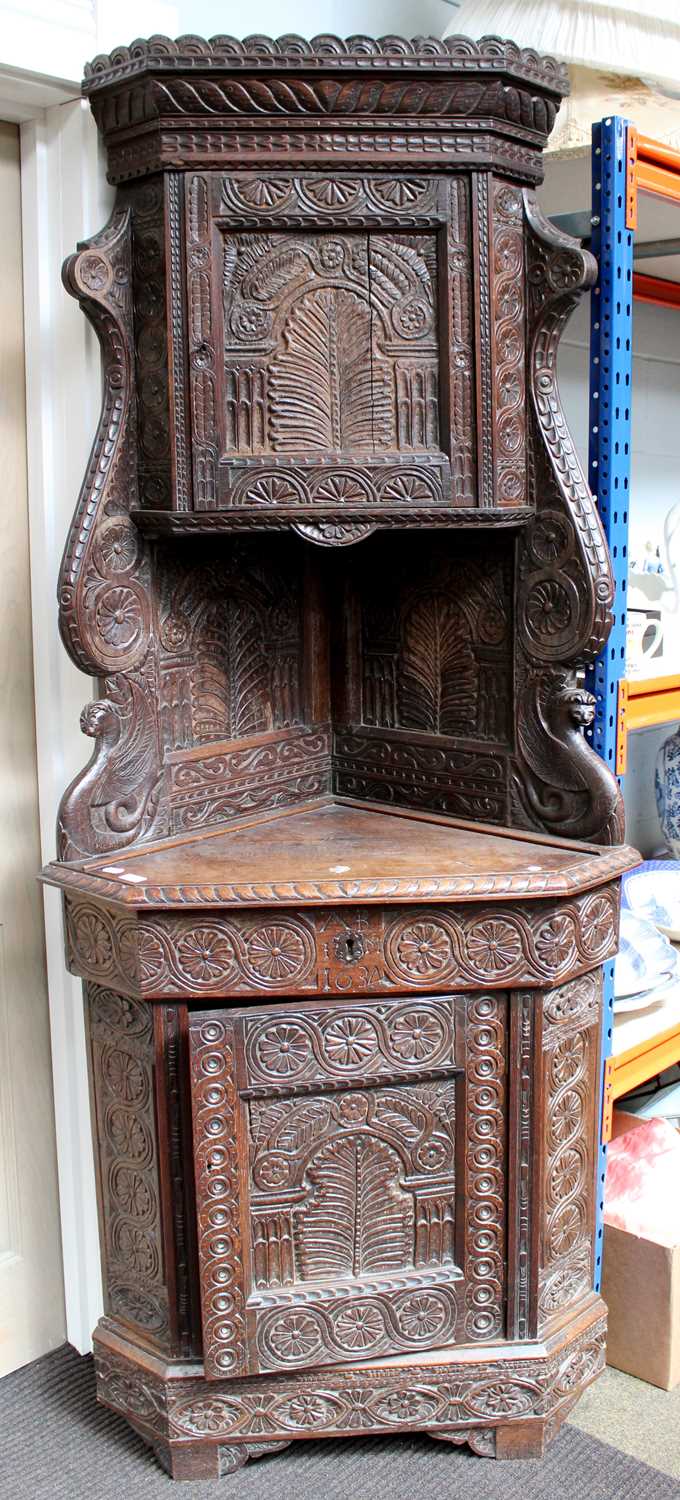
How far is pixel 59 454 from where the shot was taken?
7.04ft

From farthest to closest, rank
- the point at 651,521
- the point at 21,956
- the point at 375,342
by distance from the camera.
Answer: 1. the point at 651,521
2. the point at 21,956
3. the point at 375,342

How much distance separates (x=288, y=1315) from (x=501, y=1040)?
51 centimetres

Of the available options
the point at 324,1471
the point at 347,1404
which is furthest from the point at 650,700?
the point at 324,1471

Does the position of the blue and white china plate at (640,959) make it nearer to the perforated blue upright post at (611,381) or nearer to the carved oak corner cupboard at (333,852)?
the carved oak corner cupboard at (333,852)

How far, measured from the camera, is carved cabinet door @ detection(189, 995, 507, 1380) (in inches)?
75.5

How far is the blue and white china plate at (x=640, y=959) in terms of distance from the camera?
2.36 m

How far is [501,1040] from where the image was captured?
1979 mm

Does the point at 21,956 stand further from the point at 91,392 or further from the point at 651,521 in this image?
the point at 651,521

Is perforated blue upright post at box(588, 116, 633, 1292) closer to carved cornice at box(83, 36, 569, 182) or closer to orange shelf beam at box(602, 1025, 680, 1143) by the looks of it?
carved cornice at box(83, 36, 569, 182)

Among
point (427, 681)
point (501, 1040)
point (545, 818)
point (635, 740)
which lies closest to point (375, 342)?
point (427, 681)

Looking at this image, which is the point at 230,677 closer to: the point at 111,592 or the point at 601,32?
the point at 111,592

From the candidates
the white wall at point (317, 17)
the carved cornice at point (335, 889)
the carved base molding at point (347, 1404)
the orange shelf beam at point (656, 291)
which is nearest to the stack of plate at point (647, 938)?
the carved cornice at point (335, 889)

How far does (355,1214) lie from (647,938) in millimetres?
799

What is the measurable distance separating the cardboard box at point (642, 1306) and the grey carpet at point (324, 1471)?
19 cm
